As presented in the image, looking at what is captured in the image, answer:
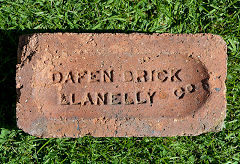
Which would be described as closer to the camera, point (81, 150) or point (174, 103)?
point (174, 103)

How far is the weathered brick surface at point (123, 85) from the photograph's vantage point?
2.15 m

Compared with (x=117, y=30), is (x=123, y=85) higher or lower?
lower

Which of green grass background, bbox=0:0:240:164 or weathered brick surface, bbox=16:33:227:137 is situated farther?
green grass background, bbox=0:0:240:164

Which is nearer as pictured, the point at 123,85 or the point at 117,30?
the point at 123,85

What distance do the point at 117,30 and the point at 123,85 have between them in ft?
2.08

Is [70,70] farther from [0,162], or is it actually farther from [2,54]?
[0,162]

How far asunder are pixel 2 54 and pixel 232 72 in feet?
7.24

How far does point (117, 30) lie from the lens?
101 inches

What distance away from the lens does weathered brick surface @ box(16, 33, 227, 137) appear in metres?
2.15

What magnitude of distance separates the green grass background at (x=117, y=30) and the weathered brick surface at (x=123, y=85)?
0.42 m

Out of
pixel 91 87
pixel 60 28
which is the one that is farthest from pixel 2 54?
pixel 91 87

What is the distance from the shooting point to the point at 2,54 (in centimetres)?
253

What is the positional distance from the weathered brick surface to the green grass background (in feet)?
1.37

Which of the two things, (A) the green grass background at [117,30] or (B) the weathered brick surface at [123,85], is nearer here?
(B) the weathered brick surface at [123,85]
